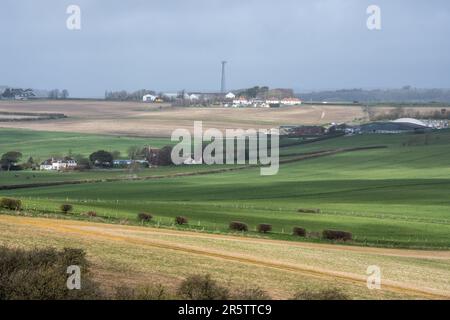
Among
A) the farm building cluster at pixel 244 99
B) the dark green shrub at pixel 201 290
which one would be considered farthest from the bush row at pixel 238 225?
the farm building cluster at pixel 244 99

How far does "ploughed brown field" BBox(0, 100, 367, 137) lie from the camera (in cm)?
9981

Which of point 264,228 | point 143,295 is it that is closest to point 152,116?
point 264,228

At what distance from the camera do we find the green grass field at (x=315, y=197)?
3538cm

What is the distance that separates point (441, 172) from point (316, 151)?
717 inches

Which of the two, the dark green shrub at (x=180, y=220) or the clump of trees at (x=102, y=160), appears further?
the clump of trees at (x=102, y=160)

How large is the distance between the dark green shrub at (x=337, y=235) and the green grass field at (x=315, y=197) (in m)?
0.46

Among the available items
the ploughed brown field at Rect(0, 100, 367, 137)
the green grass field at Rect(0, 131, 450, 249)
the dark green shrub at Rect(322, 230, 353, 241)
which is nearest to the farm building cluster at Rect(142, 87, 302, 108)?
the ploughed brown field at Rect(0, 100, 367, 137)

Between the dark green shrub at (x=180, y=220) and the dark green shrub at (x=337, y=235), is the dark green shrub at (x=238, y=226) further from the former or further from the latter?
the dark green shrub at (x=337, y=235)

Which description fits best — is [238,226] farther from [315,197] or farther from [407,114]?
[407,114]

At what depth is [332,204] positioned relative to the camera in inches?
1774

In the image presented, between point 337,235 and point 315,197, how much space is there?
16.9m
